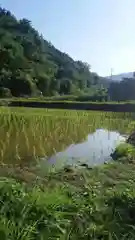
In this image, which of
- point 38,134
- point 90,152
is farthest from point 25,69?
point 90,152

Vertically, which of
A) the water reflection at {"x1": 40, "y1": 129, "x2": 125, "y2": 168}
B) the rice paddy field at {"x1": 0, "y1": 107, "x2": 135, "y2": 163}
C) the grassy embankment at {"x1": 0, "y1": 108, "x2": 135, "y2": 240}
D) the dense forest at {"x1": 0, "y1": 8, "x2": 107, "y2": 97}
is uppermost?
the dense forest at {"x1": 0, "y1": 8, "x2": 107, "y2": 97}

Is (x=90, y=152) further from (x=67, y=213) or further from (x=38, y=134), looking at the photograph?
(x=67, y=213)

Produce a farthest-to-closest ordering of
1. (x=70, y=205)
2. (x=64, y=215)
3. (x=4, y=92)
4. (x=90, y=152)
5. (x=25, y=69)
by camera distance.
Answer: (x=25, y=69)
(x=4, y=92)
(x=90, y=152)
(x=70, y=205)
(x=64, y=215)

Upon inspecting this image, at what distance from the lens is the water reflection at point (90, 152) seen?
679 cm

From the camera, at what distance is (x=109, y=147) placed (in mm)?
9062

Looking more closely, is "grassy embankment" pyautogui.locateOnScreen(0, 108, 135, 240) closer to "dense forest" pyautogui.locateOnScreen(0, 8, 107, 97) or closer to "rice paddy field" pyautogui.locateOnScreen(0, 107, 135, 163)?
"rice paddy field" pyautogui.locateOnScreen(0, 107, 135, 163)

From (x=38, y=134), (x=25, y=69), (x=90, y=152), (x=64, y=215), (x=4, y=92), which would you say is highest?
(x=25, y=69)

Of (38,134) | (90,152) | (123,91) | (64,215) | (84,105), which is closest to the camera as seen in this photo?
(64,215)

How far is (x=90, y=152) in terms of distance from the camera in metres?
8.16

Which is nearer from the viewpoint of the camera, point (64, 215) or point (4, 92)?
point (64, 215)

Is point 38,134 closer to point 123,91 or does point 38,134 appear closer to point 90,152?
point 90,152

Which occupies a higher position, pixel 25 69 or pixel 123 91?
pixel 25 69

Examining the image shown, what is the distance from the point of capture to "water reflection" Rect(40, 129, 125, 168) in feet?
22.3

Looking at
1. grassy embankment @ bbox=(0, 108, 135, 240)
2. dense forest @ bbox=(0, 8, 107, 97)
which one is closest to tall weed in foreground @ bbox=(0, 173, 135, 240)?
grassy embankment @ bbox=(0, 108, 135, 240)
